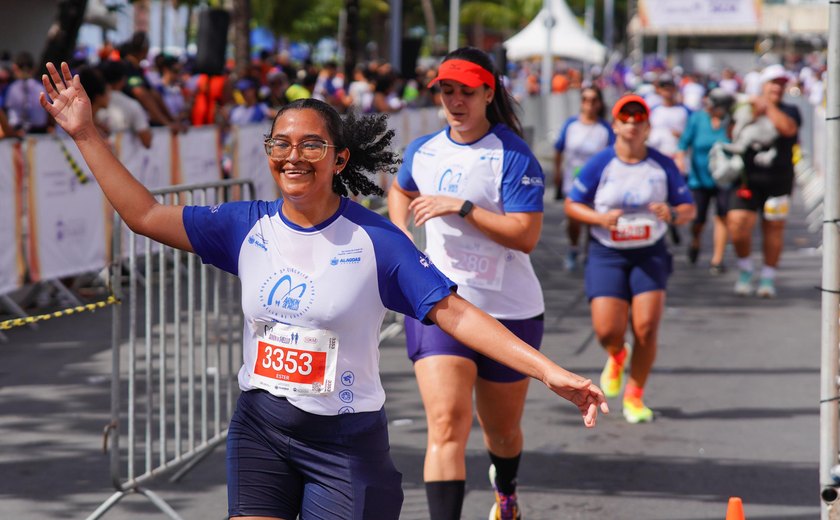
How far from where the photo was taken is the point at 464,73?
5.45m

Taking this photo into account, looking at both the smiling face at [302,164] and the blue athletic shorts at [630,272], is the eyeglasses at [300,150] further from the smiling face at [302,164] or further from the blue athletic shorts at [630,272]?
the blue athletic shorts at [630,272]

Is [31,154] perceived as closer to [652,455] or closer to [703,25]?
[652,455]

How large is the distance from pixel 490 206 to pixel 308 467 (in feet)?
6.59

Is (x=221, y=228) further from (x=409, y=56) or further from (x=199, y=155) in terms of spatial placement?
(x=409, y=56)

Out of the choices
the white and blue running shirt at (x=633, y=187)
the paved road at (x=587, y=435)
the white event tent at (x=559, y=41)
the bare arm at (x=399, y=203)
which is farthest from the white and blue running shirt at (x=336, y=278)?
the white event tent at (x=559, y=41)

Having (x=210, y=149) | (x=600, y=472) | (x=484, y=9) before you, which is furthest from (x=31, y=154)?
(x=484, y=9)

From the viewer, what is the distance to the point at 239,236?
154 inches

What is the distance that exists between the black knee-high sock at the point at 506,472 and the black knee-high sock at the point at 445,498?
57 centimetres

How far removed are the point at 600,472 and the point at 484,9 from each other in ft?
211

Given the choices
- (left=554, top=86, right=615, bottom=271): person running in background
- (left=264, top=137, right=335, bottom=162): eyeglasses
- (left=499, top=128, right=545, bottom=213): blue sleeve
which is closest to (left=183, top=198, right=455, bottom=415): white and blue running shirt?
(left=264, top=137, right=335, bottom=162): eyeglasses

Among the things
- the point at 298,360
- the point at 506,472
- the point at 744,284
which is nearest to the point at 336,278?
the point at 298,360

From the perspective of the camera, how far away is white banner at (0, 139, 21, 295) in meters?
9.83

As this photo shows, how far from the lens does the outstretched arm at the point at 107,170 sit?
3.80 meters

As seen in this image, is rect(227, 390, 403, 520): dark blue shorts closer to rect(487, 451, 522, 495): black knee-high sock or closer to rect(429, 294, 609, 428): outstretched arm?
rect(429, 294, 609, 428): outstretched arm
